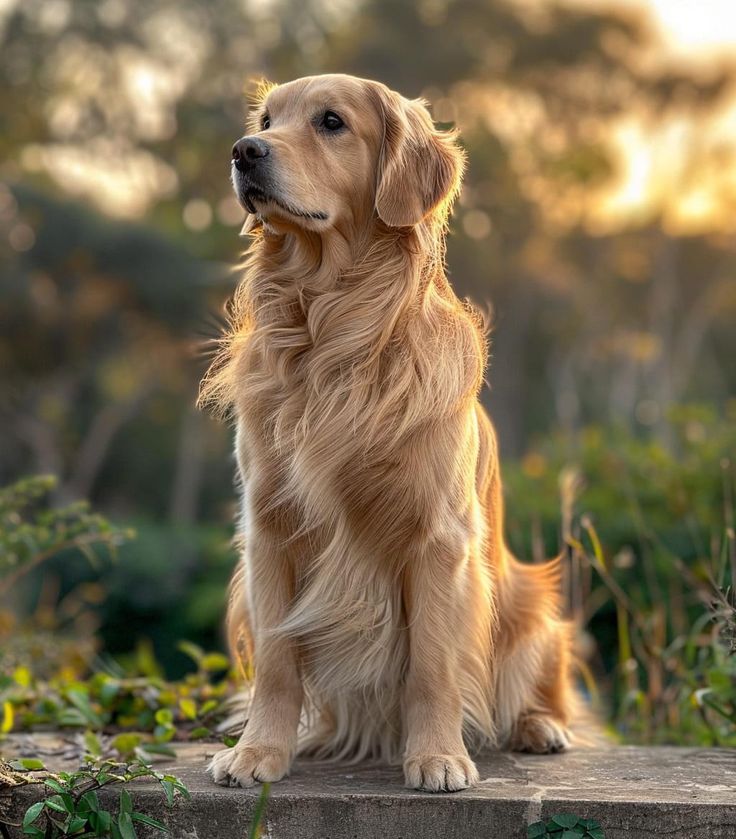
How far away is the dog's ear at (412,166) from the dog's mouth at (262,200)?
20 cm

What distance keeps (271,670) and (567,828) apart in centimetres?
97

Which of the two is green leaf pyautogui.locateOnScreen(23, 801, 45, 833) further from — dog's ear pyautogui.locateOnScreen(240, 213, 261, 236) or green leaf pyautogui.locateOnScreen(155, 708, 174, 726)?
dog's ear pyautogui.locateOnScreen(240, 213, 261, 236)

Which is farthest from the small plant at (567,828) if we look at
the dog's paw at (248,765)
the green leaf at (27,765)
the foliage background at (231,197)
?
the foliage background at (231,197)

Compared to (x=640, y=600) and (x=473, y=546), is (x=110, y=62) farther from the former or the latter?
(x=473, y=546)

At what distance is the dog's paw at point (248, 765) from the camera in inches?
125

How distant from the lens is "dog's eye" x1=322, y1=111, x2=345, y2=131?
137 inches

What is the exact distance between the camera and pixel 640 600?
7.13 meters

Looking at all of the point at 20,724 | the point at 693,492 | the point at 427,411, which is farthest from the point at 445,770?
the point at 693,492

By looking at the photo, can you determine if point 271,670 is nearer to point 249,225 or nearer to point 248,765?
point 248,765

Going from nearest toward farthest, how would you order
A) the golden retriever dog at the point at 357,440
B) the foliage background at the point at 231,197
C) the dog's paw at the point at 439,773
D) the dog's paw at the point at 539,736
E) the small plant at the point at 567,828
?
1. the small plant at the point at 567,828
2. the dog's paw at the point at 439,773
3. the golden retriever dog at the point at 357,440
4. the dog's paw at the point at 539,736
5. the foliage background at the point at 231,197

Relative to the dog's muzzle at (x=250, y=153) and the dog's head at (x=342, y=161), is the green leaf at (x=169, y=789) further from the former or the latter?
the dog's muzzle at (x=250, y=153)

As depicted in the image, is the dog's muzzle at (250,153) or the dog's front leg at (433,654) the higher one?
the dog's muzzle at (250,153)

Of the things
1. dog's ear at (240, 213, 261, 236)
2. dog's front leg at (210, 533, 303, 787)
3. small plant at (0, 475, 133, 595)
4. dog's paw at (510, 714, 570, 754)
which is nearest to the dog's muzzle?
dog's ear at (240, 213, 261, 236)

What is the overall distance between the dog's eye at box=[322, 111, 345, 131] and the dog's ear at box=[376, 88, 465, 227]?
0.14 metres
